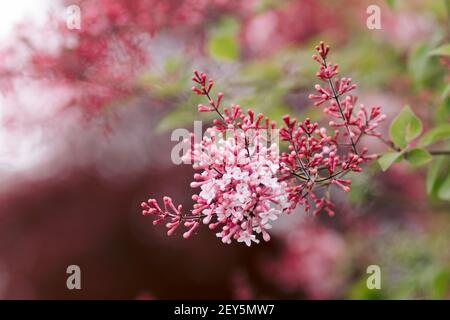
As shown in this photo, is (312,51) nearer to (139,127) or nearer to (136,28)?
(136,28)

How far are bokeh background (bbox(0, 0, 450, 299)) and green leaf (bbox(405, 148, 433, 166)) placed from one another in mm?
272

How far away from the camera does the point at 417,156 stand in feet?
5.45

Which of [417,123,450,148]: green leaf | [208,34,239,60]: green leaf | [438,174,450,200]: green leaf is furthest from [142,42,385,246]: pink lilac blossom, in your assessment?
[208,34,239,60]: green leaf

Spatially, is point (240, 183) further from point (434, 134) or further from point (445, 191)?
point (445, 191)

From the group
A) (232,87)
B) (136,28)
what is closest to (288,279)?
(232,87)

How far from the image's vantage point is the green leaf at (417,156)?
1637 millimetres

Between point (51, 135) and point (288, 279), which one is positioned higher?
point (51, 135)

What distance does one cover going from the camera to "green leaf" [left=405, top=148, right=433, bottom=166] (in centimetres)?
164

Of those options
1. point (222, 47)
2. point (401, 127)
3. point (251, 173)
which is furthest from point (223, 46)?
point (251, 173)

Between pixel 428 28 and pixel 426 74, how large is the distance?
1729 mm

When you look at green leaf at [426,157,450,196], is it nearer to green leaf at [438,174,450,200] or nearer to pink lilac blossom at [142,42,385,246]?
green leaf at [438,174,450,200]

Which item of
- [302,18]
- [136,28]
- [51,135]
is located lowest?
[51,135]

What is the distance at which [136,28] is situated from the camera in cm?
248

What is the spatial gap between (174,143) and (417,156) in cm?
234
